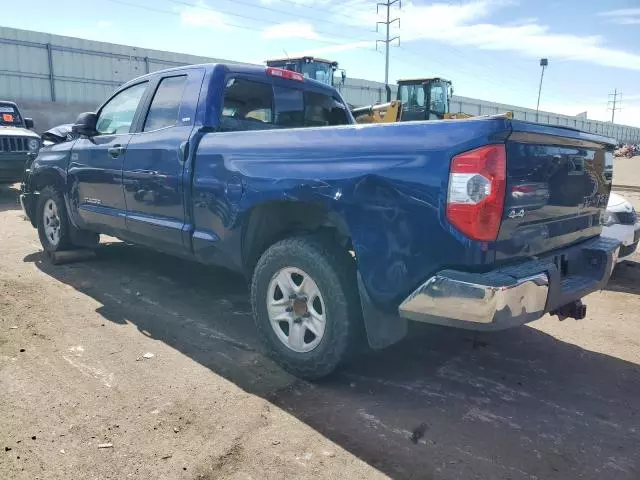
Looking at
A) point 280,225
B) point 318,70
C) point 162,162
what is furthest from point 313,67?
point 280,225

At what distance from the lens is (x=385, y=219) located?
9.05 ft

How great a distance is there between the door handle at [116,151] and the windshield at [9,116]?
31.8 feet

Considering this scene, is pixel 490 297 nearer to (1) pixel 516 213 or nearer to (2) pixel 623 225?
(1) pixel 516 213

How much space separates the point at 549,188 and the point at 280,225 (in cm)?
166

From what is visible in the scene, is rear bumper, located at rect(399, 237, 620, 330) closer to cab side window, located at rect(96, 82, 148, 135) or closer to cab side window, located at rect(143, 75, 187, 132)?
cab side window, located at rect(143, 75, 187, 132)

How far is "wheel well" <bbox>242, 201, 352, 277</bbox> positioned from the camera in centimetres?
322

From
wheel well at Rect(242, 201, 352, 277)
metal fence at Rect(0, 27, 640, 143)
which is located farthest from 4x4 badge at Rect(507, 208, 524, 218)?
metal fence at Rect(0, 27, 640, 143)

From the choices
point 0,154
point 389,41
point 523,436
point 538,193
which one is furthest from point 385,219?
point 389,41

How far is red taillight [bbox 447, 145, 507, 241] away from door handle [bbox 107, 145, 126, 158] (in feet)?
10.5

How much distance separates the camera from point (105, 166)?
4855 mm

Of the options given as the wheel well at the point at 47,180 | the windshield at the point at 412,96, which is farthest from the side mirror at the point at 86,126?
the windshield at the point at 412,96

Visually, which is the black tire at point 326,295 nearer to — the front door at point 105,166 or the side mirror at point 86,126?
the front door at point 105,166

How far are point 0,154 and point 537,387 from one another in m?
11.6

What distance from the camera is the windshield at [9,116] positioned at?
40.8 feet
